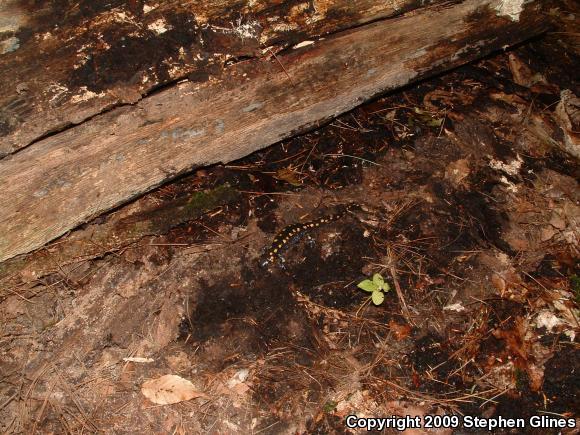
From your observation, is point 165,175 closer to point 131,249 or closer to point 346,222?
point 131,249

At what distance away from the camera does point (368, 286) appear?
10.6 ft

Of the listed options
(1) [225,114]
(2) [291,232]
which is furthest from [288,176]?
(1) [225,114]

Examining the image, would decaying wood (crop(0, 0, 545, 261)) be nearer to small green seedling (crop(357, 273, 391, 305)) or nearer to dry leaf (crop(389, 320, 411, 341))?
small green seedling (crop(357, 273, 391, 305))

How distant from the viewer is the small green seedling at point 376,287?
3215 millimetres

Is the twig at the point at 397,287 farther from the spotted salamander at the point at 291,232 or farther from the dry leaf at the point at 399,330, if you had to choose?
the spotted salamander at the point at 291,232

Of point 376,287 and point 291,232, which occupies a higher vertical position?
point 291,232

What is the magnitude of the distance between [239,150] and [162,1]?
3.77 feet

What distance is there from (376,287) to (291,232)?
74 centimetres

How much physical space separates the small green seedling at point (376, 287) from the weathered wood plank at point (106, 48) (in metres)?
1.69

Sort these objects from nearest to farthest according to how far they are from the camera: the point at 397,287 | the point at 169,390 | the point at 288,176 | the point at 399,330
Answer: the point at 169,390, the point at 399,330, the point at 397,287, the point at 288,176

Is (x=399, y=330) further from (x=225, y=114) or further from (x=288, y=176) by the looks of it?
(x=225, y=114)

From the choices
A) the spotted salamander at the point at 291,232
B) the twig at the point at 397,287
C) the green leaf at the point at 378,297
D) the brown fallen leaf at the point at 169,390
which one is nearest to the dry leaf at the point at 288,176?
the spotted salamander at the point at 291,232

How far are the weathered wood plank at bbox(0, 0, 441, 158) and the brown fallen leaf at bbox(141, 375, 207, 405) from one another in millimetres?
1630

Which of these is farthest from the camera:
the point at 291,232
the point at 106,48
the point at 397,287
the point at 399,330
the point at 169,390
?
the point at 291,232
